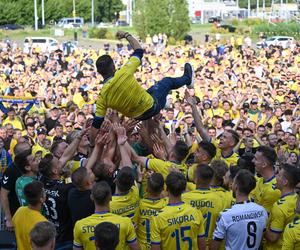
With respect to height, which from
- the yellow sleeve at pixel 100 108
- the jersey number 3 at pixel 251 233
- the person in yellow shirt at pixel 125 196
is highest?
Answer: the yellow sleeve at pixel 100 108

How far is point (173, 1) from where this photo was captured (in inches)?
2163

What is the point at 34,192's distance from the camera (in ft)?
23.7

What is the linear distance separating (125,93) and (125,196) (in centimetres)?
133

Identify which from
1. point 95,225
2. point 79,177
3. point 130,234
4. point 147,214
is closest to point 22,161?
point 79,177

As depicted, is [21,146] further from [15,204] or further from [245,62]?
[245,62]

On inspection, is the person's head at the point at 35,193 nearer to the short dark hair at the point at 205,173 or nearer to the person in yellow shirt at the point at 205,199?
the person in yellow shirt at the point at 205,199

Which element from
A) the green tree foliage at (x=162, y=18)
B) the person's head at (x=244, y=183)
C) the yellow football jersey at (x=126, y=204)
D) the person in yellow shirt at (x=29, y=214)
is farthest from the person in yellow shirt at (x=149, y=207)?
the green tree foliage at (x=162, y=18)

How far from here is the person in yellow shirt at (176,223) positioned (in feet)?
23.6

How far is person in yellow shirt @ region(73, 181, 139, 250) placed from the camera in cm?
692

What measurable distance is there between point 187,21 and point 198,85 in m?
33.1

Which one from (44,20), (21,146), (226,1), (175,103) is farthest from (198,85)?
(226,1)

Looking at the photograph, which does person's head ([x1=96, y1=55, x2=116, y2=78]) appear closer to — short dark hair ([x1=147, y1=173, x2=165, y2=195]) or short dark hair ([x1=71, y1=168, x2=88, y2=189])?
short dark hair ([x1=71, y1=168, x2=88, y2=189])

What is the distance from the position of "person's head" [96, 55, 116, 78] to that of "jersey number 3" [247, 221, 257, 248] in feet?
8.26

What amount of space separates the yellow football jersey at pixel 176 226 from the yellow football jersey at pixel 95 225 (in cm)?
32
